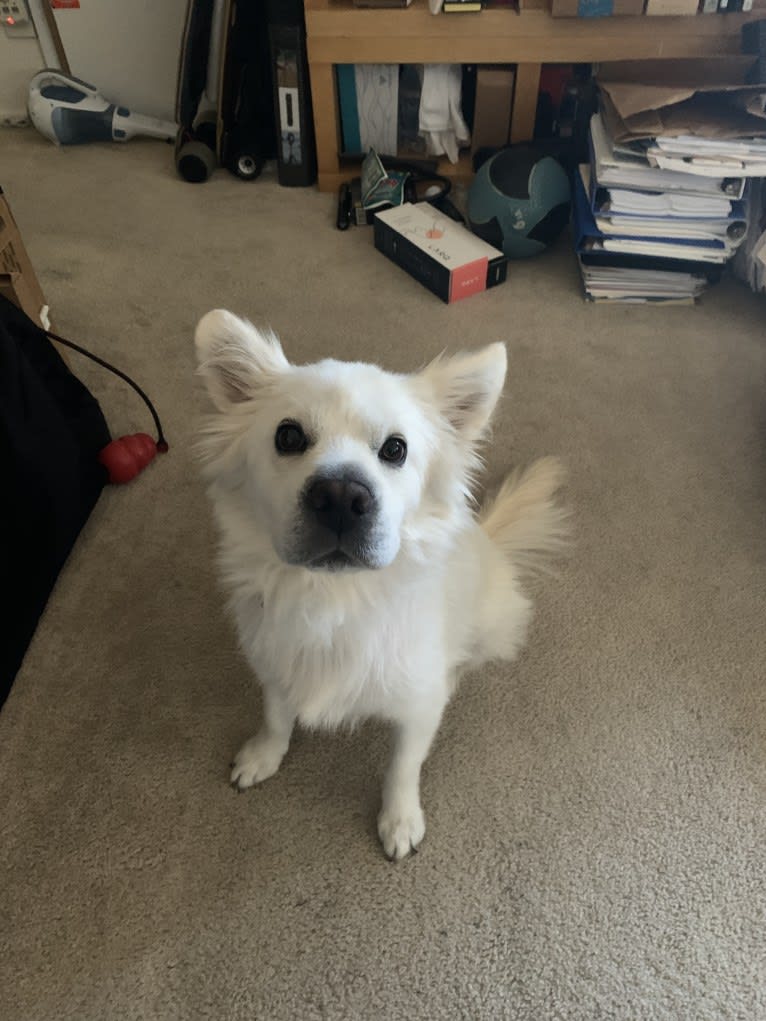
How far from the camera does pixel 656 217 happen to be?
207 centimetres

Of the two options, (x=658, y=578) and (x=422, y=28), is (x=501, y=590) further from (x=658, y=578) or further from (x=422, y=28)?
(x=422, y=28)

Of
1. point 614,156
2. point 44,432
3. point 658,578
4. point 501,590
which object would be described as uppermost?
point 614,156

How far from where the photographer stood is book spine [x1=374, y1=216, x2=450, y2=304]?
2.26 metres

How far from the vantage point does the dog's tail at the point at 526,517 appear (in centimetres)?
149

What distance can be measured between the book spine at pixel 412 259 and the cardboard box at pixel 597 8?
2.60ft

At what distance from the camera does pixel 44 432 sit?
1479 mm

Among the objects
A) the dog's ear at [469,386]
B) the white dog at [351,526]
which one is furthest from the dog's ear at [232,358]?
the dog's ear at [469,386]

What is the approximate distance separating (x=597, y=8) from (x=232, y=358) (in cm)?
192

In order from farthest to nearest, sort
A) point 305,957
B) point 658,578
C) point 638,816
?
point 658,578 → point 638,816 → point 305,957

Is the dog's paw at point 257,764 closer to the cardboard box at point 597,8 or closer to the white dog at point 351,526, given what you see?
the white dog at point 351,526

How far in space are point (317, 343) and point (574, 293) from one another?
0.84 metres

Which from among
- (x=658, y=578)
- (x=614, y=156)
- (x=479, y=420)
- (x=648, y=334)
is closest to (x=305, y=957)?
(x=479, y=420)

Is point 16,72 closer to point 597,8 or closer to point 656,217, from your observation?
point 597,8

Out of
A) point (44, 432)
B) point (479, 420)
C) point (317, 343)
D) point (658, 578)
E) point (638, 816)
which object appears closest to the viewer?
point (479, 420)
